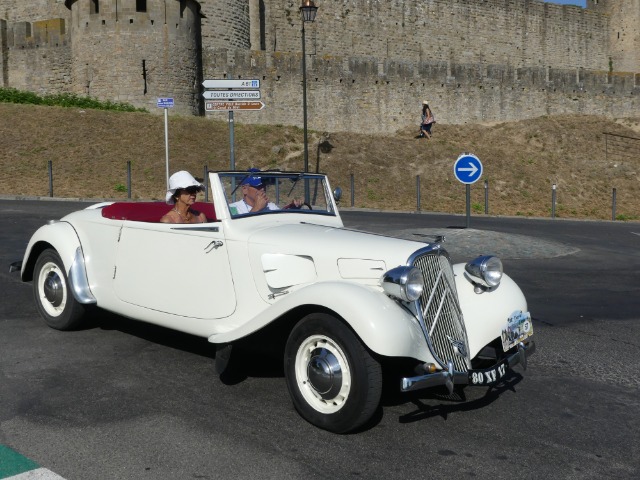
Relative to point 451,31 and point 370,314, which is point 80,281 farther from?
point 451,31

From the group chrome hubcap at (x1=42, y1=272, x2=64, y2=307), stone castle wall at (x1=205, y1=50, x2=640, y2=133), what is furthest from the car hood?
stone castle wall at (x1=205, y1=50, x2=640, y2=133)

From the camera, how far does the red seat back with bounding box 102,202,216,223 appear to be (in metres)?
6.04

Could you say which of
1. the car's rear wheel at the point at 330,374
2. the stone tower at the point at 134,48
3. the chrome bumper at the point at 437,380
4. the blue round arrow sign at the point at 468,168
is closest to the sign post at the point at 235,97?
the blue round arrow sign at the point at 468,168

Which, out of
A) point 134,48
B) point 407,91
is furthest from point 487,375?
point 407,91

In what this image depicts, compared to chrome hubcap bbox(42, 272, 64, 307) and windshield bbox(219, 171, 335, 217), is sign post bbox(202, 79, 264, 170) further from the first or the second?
windshield bbox(219, 171, 335, 217)

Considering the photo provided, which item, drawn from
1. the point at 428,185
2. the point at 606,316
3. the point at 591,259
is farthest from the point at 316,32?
the point at 606,316

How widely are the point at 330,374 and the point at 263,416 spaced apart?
542 mm

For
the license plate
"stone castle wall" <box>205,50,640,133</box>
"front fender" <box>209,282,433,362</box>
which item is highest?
"stone castle wall" <box>205,50,640,133</box>

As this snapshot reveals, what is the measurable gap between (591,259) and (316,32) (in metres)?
36.6

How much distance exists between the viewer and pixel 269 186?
5.47 meters

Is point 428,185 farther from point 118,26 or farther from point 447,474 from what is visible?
point 447,474

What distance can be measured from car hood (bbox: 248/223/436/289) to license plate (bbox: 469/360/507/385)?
792mm

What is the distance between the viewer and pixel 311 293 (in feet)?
13.5

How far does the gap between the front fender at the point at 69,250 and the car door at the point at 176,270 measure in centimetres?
41
